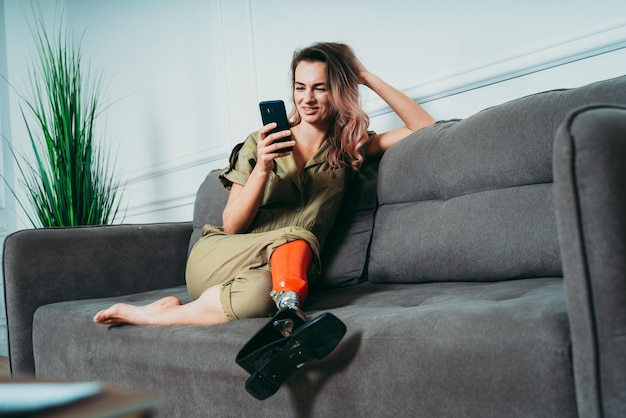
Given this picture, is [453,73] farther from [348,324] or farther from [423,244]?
[348,324]

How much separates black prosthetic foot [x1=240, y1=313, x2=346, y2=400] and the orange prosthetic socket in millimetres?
213

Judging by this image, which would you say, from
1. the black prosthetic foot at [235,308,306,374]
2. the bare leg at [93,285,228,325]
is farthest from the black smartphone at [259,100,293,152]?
the black prosthetic foot at [235,308,306,374]

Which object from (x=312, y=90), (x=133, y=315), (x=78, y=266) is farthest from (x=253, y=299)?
(x=78, y=266)

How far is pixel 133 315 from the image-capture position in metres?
1.39

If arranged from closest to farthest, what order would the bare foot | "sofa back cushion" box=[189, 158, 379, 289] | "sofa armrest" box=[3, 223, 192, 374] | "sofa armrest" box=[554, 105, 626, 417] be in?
1. "sofa armrest" box=[554, 105, 626, 417]
2. the bare foot
3. "sofa back cushion" box=[189, 158, 379, 289]
4. "sofa armrest" box=[3, 223, 192, 374]

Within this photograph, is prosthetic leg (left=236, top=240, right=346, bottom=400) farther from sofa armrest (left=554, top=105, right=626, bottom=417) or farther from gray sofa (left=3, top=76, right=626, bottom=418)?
sofa armrest (left=554, top=105, right=626, bottom=417)

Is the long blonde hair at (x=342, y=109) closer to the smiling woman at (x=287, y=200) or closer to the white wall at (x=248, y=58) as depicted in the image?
the smiling woman at (x=287, y=200)

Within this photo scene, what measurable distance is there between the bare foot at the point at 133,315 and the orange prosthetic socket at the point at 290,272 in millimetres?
294

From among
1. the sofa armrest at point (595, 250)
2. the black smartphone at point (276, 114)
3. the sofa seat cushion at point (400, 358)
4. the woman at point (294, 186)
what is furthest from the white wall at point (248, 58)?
the sofa armrest at point (595, 250)

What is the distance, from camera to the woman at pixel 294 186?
4.56 ft

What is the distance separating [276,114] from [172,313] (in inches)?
22.4

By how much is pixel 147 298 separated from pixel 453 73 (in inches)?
48.6

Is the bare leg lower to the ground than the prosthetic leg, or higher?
lower

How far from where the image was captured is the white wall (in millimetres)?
1680
